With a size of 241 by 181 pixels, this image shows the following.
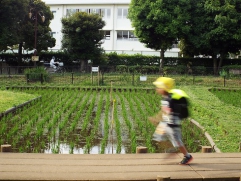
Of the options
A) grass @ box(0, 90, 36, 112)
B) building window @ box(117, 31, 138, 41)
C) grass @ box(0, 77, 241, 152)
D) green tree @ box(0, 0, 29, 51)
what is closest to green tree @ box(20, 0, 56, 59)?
green tree @ box(0, 0, 29, 51)

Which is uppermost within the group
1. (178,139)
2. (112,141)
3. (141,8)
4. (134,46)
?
(141,8)

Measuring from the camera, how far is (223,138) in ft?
27.1

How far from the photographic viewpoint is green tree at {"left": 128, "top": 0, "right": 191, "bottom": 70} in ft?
92.0

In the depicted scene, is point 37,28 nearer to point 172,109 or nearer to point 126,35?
point 126,35

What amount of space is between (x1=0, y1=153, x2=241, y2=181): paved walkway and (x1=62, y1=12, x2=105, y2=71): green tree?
23129mm

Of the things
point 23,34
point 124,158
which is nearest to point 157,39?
point 23,34

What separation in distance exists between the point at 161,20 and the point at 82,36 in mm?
6470

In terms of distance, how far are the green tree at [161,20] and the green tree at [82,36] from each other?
3376 mm

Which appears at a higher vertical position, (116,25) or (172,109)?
(116,25)

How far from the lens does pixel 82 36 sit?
29.1 meters

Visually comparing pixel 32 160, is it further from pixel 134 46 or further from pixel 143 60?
pixel 134 46

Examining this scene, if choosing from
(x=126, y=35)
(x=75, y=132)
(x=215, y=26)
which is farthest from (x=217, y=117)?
(x=126, y=35)

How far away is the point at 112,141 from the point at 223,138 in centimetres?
255

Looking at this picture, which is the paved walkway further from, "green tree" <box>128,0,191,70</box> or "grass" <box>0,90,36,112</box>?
"green tree" <box>128,0,191,70</box>
